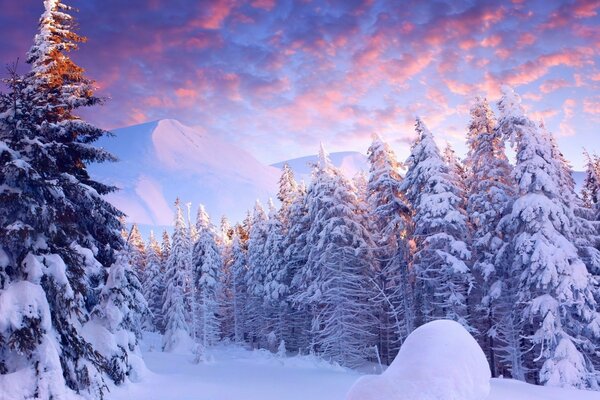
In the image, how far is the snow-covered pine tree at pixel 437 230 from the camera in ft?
77.4

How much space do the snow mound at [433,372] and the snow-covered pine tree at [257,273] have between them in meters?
35.1

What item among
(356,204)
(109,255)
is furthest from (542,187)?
(109,255)

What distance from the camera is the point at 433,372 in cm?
Answer: 630

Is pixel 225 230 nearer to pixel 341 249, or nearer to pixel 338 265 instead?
pixel 338 265

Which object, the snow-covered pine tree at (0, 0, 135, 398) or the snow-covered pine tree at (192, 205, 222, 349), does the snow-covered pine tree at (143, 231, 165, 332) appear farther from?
the snow-covered pine tree at (0, 0, 135, 398)

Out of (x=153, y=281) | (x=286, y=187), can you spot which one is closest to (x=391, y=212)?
(x=286, y=187)

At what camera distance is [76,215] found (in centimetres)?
1213

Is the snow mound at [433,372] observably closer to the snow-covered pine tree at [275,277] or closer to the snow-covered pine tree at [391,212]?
the snow-covered pine tree at [391,212]

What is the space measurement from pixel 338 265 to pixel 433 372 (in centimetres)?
2383

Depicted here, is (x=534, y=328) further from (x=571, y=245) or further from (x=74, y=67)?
(x=74, y=67)

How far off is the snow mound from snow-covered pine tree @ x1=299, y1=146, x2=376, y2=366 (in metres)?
21.0

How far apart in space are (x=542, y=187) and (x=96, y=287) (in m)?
20.4

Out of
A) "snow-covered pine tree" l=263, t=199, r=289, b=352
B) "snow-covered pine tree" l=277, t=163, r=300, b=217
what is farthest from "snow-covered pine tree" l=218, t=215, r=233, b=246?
"snow-covered pine tree" l=263, t=199, r=289, b=352

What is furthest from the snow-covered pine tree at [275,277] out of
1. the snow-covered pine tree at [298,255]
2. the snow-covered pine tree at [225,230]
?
the snow-covered pine tree at [225,230]
